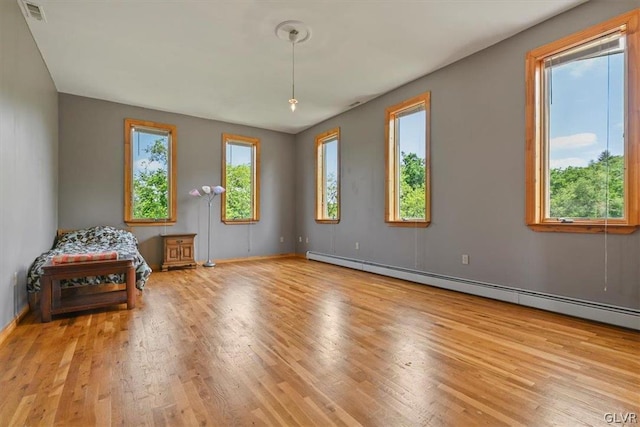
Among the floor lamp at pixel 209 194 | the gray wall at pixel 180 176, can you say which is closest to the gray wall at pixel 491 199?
the gray wall at pixel 180 176

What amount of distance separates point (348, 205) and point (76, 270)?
4.18 m

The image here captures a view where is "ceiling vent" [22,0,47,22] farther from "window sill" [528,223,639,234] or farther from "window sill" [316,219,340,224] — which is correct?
"window sill" [528,223,639,234]

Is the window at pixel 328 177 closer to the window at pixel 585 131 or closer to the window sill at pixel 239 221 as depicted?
the window sill at pixel 239 221

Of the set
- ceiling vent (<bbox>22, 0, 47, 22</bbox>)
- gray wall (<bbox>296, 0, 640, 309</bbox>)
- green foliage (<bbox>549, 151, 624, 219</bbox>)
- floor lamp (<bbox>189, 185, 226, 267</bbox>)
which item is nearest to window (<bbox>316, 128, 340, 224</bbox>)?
gray wall (<bbox>296, 0, 640, 309</bbox>)

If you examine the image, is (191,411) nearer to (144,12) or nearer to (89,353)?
(89,353)

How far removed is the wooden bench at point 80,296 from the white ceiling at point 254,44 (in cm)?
245

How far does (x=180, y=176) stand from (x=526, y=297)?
18.9 feet

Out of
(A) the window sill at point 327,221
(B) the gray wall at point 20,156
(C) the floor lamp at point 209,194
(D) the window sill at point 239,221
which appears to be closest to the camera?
(B) the gray wall at point 20,156

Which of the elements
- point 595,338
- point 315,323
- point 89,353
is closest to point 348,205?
point 315,323

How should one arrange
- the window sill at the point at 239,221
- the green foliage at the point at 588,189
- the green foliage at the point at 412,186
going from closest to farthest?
the green foliage at the point at 588,189, the green foliage at the point at 412,186, the window sill at the point at 239,221

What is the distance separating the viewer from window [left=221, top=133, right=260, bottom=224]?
6.54 meters

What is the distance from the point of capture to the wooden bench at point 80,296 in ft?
9.60

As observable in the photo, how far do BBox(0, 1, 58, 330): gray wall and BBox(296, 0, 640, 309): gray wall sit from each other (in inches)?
176

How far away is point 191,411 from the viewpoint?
1531mm
